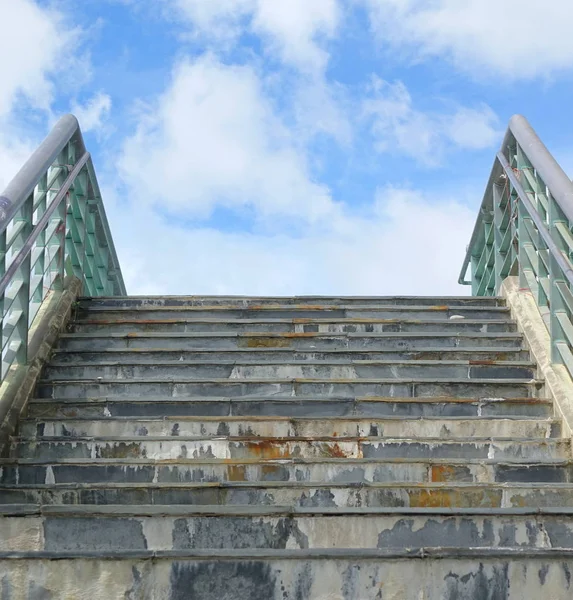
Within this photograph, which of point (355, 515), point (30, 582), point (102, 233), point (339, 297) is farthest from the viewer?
point (102, 233)

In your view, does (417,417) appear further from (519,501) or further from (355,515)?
(355,515)

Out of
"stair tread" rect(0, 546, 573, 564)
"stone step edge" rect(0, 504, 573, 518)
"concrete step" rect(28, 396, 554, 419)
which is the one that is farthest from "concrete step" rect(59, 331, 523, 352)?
"stair tread" rect(0, 546, 573, 564)

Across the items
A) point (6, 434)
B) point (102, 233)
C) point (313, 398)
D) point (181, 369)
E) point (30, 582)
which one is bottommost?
point (30, 582)

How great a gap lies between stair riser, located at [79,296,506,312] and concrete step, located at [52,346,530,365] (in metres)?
0.88

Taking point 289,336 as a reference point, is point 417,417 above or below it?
below

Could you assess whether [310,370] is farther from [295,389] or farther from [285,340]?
[285,340]

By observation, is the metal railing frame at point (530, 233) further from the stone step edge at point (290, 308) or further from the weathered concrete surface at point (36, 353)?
the weathered concrete surface at point (36, 353)

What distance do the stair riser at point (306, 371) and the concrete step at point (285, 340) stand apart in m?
0.38

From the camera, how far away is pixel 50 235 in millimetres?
6301

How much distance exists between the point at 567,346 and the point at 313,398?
1433mm

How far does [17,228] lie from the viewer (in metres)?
5.45

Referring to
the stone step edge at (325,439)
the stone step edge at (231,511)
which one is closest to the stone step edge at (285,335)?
the stone step edge at (325,439)

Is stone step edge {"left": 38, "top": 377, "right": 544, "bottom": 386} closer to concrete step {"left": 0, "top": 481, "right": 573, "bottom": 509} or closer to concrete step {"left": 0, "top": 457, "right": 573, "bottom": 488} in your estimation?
concrete step {"left": 0, "top": 457, "right": 573, "bottom": 488}

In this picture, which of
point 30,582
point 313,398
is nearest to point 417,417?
point 313,398
